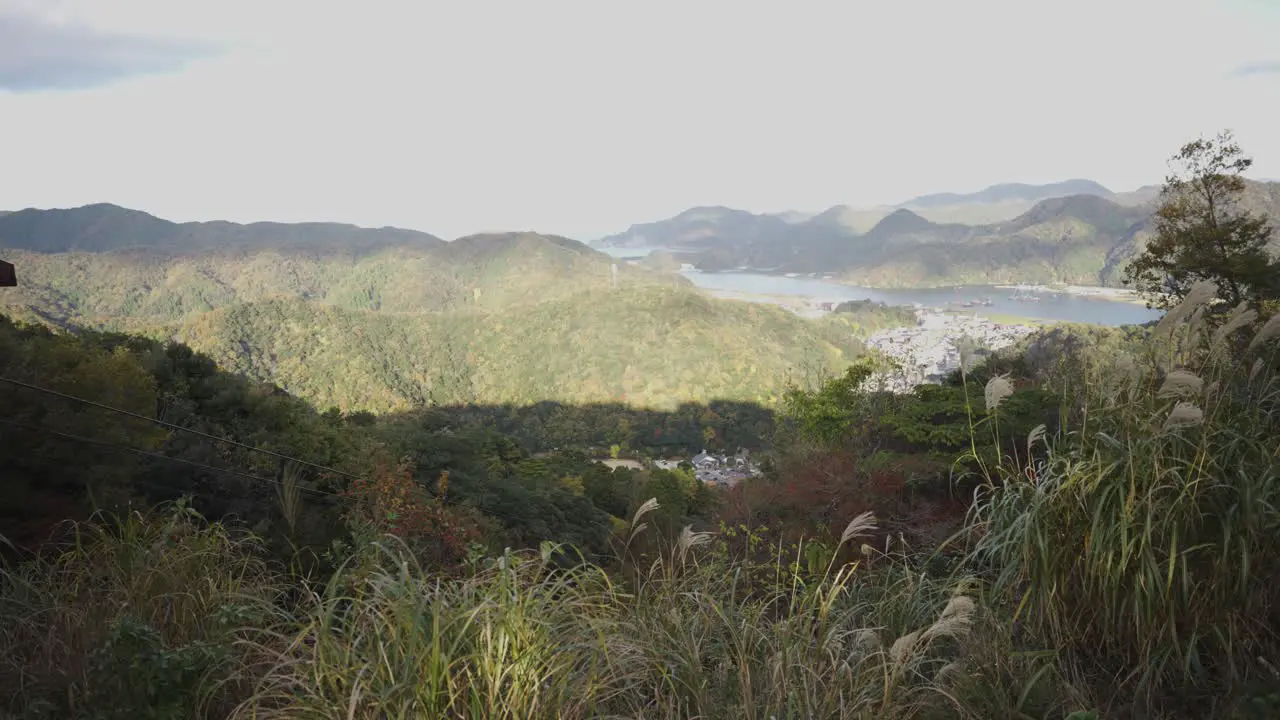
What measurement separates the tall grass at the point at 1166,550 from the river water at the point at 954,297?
56856mm

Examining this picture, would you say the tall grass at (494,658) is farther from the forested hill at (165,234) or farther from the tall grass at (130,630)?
the forested hill at (165,234)

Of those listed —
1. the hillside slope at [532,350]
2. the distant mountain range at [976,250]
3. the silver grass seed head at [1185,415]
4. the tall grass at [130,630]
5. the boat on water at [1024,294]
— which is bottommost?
the hillside slope at [532,350]

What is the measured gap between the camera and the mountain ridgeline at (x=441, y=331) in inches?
2387

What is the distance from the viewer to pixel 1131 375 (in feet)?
7.25

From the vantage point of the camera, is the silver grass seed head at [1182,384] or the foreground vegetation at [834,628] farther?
the silver grass seed head at [1182,384]

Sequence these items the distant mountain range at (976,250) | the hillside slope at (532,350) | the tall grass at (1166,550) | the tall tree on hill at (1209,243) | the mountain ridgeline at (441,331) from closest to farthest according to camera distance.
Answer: the tall grass at (1166,550) < the tall tree on hill at (1209,243) < the hillside slope at (532,350) < the mountain ridgeline at (441,331) < the distant mountain range at (976,250)

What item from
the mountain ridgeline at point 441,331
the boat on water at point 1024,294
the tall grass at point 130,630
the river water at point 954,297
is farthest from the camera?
the boat on water at point 1024,294

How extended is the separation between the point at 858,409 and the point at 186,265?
131m

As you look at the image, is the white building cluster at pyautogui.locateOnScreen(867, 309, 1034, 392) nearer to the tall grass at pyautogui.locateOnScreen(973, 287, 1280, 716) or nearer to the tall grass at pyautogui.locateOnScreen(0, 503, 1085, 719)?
the tall grass at pyautogui.locateOnScreen(973, 287, 1280, 716)

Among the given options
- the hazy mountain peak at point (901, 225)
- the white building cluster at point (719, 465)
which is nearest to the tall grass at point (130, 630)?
the white building cluster at point (719, 465)

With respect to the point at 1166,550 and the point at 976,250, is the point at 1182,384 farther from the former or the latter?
the point at 976,250

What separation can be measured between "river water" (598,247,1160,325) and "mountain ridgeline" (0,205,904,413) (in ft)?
53.4

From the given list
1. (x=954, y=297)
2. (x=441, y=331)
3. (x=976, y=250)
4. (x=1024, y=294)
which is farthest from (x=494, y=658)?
(x=976, y=250)

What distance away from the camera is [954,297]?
108m
